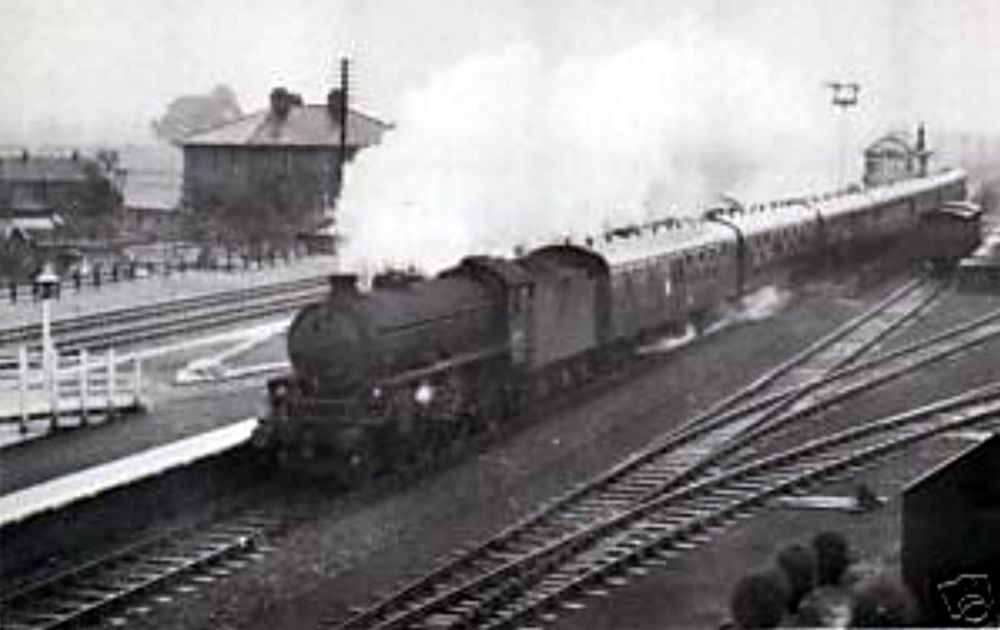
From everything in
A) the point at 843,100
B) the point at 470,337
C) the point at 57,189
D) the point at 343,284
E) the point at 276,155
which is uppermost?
the point at 843,100

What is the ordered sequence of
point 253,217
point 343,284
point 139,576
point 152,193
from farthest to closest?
point 152,193
point 253,217
point 343,284
point 139,576

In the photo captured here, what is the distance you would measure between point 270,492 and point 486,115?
7.22m

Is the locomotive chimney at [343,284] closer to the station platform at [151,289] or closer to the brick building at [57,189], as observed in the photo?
the station platform at [151,289]

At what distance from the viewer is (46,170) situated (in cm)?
3966

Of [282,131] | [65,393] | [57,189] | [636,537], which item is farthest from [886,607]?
[57,189]

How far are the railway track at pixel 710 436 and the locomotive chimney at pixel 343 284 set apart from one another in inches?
112

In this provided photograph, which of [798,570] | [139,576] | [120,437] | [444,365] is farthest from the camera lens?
[120,437]

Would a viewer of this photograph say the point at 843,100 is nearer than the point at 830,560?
No

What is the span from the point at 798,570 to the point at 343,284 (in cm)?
608

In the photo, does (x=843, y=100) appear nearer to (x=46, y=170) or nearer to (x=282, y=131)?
(x=282, y=131)

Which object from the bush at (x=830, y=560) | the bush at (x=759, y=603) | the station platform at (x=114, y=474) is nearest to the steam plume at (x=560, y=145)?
the station platform at (x=114, y=474)

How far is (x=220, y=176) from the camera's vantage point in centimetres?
3681

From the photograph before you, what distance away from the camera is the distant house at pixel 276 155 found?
34312mm

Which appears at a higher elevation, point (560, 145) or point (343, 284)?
point (560, 145)
